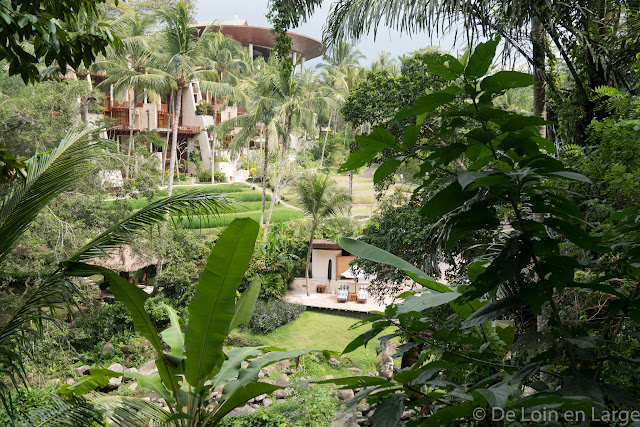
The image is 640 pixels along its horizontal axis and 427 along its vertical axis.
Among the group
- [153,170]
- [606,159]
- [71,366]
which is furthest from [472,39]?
[153,170]

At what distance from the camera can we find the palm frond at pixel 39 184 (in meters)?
2.30

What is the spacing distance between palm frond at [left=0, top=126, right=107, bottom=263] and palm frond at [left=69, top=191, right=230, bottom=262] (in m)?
0.33

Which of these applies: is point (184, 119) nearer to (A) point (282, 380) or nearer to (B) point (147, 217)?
(A) point (282, 380)

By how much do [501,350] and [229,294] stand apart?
1.87m

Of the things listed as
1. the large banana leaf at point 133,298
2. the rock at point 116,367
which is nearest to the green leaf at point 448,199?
the large banana leaf at point 133,298

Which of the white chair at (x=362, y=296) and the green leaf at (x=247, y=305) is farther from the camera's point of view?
the white chair at (x=362, y=296)

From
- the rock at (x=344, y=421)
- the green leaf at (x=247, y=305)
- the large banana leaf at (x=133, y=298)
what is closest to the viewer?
the large banana leaf at (x=133, y=298)

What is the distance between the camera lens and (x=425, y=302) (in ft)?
2.72

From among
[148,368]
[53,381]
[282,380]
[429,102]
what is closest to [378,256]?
[429,102]

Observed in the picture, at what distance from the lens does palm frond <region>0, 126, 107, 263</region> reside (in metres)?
2.30

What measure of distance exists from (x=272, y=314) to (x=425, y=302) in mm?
10787

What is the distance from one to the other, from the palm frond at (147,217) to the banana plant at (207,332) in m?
0.17

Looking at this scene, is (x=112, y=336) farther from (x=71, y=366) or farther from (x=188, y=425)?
(x=188, y=425)

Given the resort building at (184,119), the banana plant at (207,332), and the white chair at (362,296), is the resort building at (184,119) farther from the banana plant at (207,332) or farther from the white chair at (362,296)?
the banana plant at (207,332)
